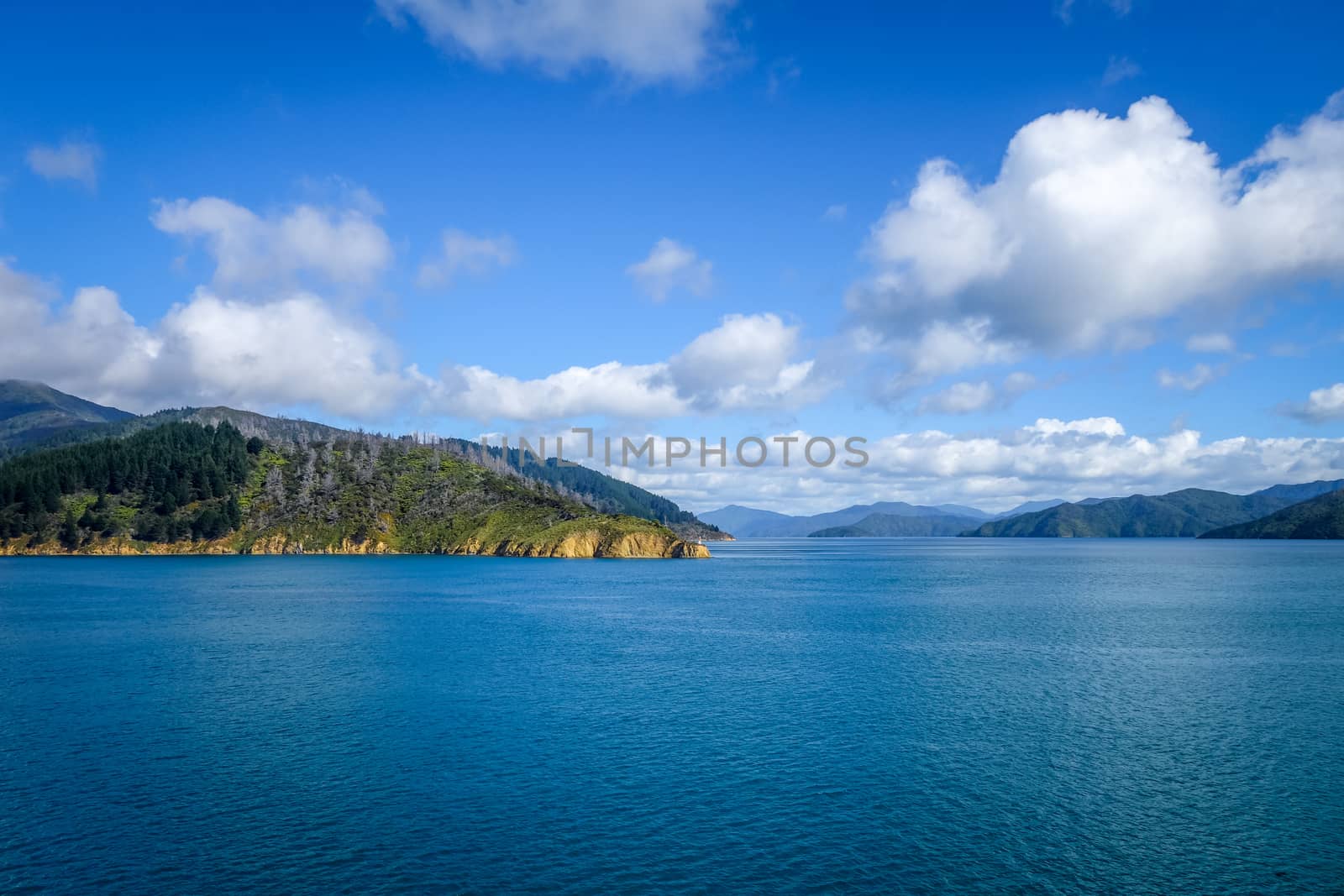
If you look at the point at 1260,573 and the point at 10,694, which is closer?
the point at 10,694

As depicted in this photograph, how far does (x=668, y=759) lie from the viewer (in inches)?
1668

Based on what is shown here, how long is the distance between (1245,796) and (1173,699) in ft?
70.0

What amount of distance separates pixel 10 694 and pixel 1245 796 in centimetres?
7536

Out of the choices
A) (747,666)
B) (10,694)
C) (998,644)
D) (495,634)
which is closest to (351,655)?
(495,634)

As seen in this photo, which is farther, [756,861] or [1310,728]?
[1310,728]

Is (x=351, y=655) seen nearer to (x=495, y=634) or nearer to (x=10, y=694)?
(x=495, y=634)

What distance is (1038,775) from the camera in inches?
1564

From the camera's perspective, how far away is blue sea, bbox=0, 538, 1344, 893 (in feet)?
96.4

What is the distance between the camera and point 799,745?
45125 mm

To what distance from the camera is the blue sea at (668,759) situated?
96.4 ft

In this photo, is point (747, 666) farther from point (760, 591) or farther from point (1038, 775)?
point (760, 591)

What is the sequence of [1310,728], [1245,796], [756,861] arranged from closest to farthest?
[756,861] < [1245,796] < [1310,728]

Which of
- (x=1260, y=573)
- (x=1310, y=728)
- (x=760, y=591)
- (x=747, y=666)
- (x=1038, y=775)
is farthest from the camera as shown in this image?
(x=1260, y=573)

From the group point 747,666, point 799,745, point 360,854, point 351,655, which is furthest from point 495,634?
point 360,854
